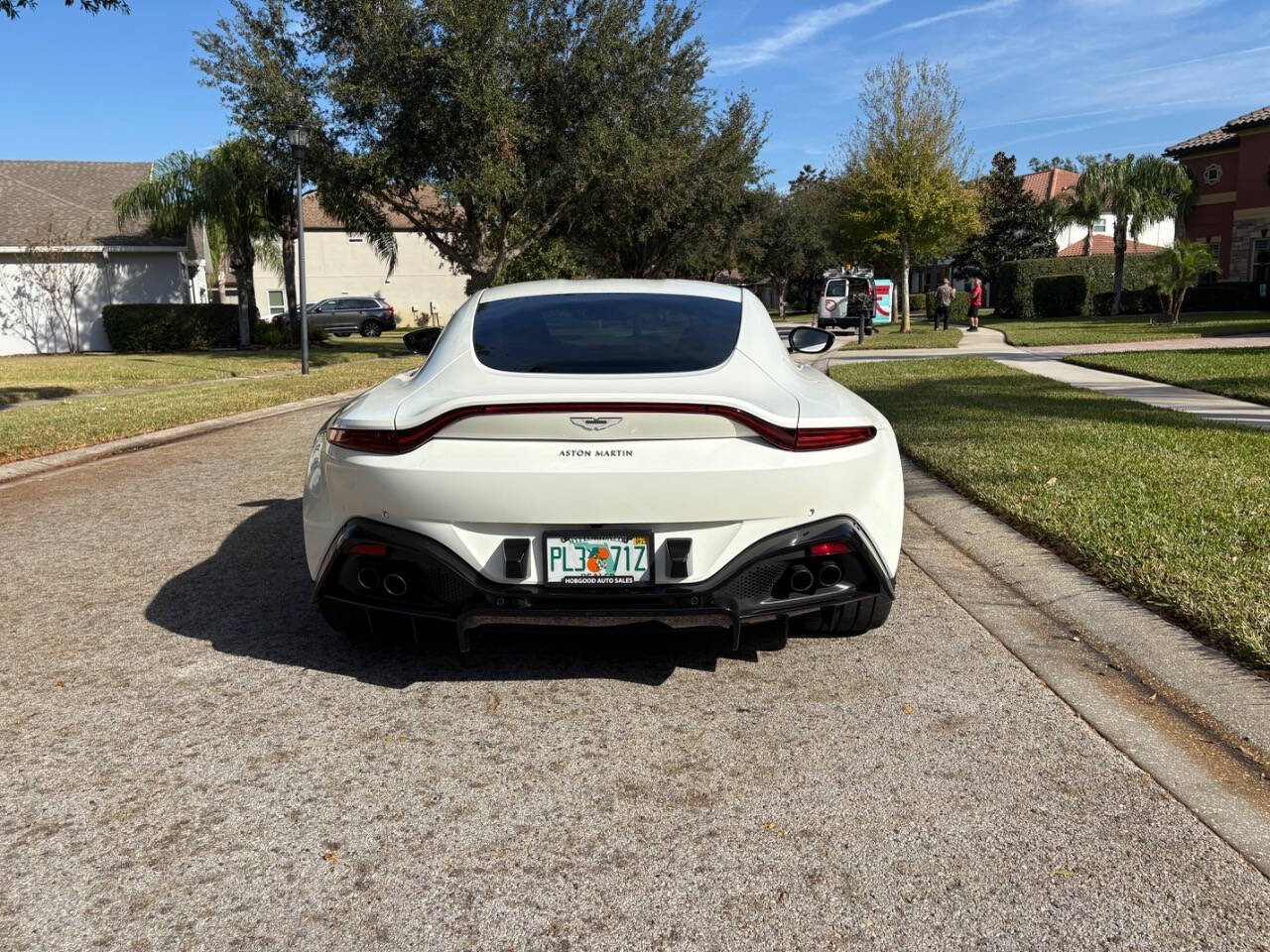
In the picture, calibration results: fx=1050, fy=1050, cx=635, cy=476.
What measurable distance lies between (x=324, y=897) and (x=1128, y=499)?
16.9ft

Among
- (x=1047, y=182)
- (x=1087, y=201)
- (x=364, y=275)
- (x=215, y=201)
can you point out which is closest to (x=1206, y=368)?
(x=215, y=201)

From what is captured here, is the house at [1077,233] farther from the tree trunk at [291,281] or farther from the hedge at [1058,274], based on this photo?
the tree trunk at [291,281]

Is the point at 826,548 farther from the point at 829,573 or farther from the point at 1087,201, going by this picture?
the point at 1087,201

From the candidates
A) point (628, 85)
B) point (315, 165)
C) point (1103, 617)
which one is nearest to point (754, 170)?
point (628, 85)

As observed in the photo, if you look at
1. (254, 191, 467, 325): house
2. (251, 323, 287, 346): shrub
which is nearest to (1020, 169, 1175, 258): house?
(254, 191, 467, 325): house

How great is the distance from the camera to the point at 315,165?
23.7 metres

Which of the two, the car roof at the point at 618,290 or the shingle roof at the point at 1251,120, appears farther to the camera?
the shingle roof at the point at 1251,120

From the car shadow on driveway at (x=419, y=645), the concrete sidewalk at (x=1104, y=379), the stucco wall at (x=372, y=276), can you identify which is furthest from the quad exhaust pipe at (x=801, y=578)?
the stucco wall at (x=372, y=276)

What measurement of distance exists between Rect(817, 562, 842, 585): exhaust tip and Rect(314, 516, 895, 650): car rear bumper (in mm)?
12

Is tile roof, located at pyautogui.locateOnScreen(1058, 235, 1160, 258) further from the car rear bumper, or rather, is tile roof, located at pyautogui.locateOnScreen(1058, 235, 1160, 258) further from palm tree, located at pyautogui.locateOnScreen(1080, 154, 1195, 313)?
the car rear bumper

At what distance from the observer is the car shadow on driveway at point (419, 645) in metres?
3.91

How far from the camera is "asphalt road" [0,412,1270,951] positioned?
92.7 inches

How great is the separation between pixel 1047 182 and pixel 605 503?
75158 millimetres

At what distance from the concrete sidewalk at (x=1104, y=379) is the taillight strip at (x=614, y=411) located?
23.9 feet
